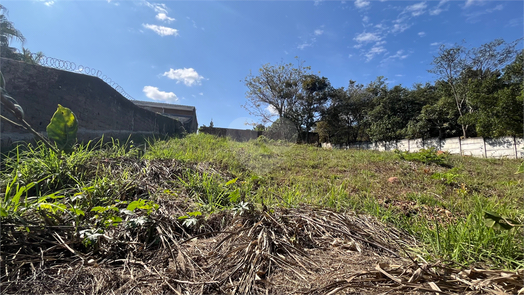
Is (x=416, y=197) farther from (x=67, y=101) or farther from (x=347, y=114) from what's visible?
(x=347, y=114)

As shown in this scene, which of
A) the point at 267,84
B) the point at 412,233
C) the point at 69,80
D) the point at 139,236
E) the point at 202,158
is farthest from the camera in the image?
the point at 267,84

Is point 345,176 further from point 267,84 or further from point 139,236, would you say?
point 267,84

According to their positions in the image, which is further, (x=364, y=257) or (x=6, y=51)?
(x=6, y=51)

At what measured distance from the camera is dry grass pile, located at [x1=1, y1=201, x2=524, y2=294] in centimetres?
78

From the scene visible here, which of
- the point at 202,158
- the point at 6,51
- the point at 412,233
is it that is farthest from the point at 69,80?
the point at 6,51

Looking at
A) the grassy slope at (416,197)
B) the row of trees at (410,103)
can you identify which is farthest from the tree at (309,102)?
the grassy slope at (416,197)

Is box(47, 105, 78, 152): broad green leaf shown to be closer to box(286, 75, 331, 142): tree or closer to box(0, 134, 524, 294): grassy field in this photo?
box(0, 134, 524, 294): grassy field

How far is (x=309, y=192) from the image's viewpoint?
2.33 meters

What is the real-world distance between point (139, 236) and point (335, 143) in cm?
1734

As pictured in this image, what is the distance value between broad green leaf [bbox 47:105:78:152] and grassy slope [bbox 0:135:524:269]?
15 cm

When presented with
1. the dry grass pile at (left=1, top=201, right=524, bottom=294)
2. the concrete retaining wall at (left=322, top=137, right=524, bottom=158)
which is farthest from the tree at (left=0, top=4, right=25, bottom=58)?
the concrete retaining wall at (left=322, top=137, right=524, bottom=158)

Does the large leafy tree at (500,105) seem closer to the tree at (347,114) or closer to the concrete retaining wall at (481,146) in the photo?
the concrete retaining wall at (481,146)

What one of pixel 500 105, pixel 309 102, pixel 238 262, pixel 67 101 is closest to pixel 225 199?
pixel 238 262

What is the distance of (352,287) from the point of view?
776mm
